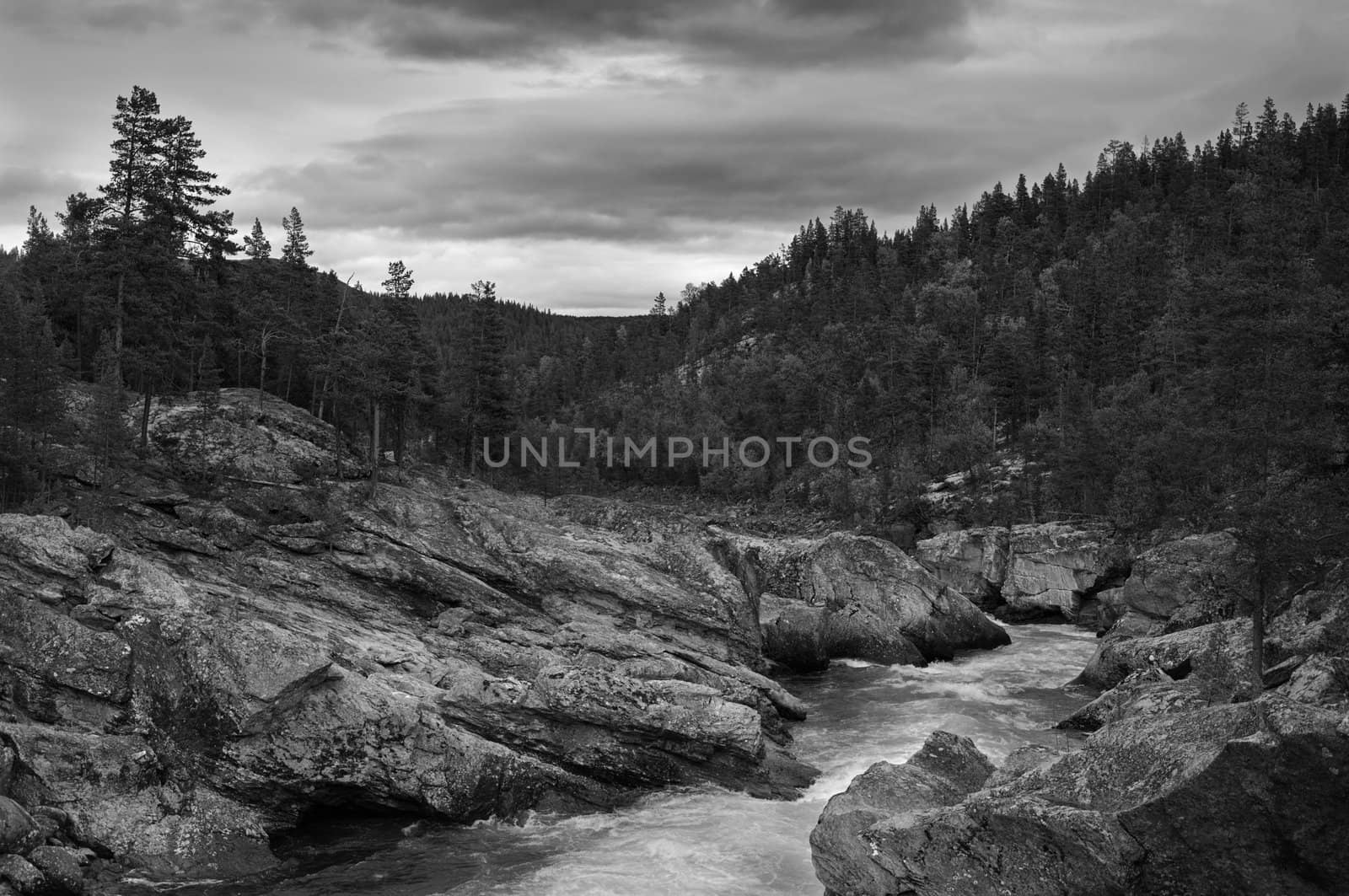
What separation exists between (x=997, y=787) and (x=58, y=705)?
19.7m

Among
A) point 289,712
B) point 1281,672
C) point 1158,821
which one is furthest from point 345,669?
point 1281,672

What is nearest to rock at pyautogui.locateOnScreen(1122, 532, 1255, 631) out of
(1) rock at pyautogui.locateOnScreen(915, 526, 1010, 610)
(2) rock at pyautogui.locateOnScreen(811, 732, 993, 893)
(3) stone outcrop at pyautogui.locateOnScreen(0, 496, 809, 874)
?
(1) rock at pyautogui.locateOnScreen(915, 526, 1010, 610)

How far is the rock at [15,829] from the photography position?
51.0 ft

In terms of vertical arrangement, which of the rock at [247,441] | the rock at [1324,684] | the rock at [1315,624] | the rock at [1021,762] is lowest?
the rock at [1021,762]

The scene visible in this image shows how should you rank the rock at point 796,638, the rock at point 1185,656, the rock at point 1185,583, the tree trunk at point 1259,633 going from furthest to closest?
the rock at point 796,638
the rock at point 1185,583
the rock at point 1185,656
the tree trunk at point 1259,633

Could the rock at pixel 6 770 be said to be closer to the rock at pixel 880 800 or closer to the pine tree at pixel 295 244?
the rock at pixel 880 800

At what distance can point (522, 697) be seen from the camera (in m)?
23.5

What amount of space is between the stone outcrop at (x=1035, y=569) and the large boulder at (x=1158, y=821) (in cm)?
4151

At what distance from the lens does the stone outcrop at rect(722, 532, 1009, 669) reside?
40.0m

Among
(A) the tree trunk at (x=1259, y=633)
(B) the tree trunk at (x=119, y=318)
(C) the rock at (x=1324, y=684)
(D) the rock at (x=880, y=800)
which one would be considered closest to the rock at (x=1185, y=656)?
(A) the tree trunk at (x=1259, y=633)

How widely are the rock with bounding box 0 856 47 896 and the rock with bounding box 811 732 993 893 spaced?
13365 millimetres

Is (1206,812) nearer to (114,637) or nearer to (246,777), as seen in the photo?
(246,777)

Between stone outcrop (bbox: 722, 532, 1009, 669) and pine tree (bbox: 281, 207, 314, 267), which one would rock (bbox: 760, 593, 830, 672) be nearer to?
stone outcrop (bbox: 722, 532, 1009, 669)

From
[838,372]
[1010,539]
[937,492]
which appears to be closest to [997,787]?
[1010,539]
